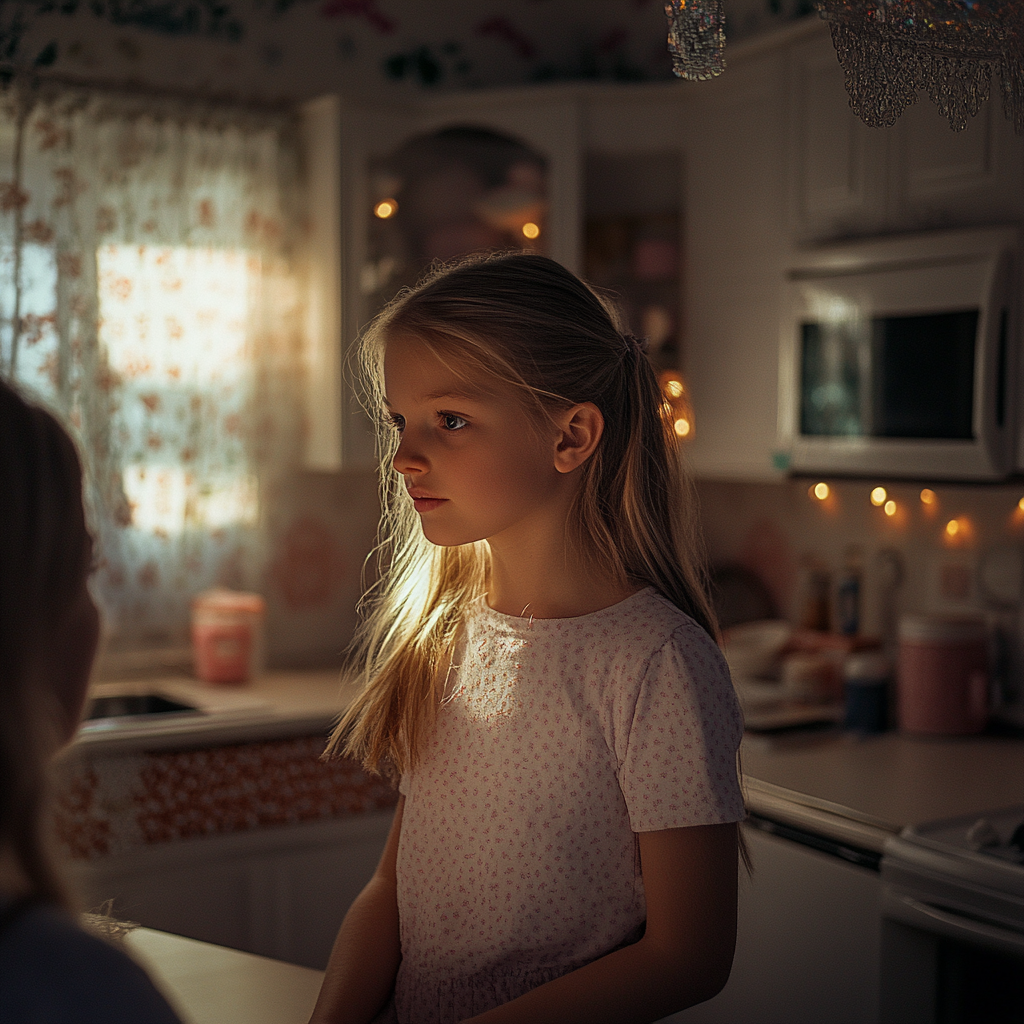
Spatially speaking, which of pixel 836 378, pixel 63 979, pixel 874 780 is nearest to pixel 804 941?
pixel 874 780

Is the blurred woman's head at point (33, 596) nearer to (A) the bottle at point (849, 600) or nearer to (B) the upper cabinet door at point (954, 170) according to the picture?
(B) the upper cabinet door at point (954, 170)

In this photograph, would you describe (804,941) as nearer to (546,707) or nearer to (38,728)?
(546,707)

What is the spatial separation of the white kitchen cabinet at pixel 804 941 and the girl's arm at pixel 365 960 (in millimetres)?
808

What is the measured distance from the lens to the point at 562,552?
109 centimetres

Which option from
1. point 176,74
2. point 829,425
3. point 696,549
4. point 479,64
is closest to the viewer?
point 696,549

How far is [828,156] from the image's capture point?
237 cm

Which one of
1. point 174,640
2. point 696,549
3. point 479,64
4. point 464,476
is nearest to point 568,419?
point 464,476

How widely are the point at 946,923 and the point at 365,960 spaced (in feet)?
3.28

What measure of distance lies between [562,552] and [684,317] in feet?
6.00

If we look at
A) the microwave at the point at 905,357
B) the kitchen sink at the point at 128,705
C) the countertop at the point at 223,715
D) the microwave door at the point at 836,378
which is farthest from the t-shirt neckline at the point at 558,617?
the kitchen sink at the point at 128,705

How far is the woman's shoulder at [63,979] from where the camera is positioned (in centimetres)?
54

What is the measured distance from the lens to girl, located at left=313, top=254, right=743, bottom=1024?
3.06ft

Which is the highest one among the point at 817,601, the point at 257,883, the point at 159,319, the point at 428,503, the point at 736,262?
the point at 736,262

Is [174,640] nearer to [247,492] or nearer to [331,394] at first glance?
[247,492]
